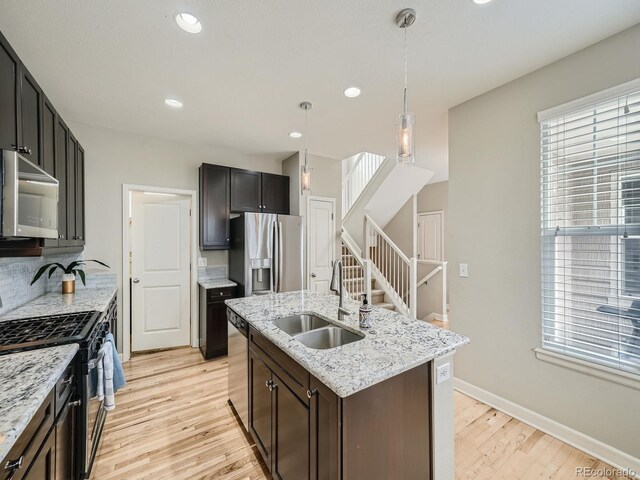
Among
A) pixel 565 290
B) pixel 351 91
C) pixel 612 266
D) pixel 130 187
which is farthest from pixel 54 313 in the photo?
pixel 612 266

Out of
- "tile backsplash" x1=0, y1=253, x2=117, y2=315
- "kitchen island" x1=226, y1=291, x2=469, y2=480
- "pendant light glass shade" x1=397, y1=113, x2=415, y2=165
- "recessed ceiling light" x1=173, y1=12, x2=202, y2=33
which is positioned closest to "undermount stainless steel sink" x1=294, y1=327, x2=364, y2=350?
"kitchen island" x1=226, y1=291, x2=469, y2=480

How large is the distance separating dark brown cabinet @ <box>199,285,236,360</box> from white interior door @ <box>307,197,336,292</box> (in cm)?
125

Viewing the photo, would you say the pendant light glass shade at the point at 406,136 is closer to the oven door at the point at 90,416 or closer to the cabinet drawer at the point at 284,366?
the cabinet drawer at the point at 284,366

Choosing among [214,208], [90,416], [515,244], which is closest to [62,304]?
[90,416]

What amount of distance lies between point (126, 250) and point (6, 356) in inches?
90.7

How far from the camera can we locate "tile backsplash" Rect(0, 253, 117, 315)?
214 centimetres

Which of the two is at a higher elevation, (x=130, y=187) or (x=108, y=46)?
(x=108, y=46)

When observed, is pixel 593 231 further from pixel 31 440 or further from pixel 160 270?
pixel 160 270

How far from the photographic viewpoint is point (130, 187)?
11.5ft

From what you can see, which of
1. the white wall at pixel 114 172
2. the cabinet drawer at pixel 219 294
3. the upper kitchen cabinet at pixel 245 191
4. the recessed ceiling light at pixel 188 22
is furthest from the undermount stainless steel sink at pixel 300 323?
the white wall at pixel 114 172

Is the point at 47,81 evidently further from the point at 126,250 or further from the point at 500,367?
the point at 500,367

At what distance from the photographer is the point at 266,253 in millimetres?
3635

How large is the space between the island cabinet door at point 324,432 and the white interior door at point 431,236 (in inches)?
221

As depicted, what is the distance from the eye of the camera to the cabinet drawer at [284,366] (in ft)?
4.36
